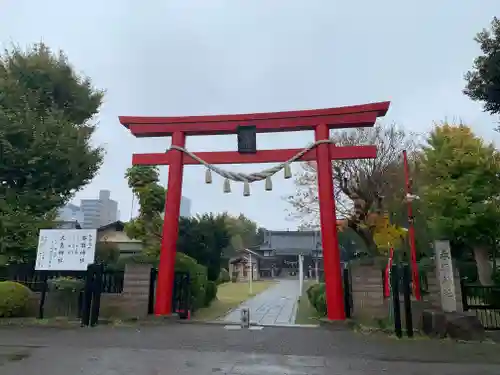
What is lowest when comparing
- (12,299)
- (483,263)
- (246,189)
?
(12,299)

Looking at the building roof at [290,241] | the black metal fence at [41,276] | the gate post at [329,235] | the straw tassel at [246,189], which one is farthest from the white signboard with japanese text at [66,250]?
the building roof at [290,241]

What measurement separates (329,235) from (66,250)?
6711 millimetres

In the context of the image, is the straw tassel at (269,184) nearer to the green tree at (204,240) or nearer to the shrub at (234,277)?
the green tree at (204,240)

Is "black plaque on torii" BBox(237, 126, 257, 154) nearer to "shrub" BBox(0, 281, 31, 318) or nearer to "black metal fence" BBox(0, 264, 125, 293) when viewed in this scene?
"black metal fence" BBox(0, 264, 125, 293)

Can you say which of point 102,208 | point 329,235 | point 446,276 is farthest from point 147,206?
point 102,208

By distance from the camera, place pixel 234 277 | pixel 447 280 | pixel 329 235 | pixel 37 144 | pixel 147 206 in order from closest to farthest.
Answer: pixel 447 280 → pixel 329 235 → pixel 37 144 → pixel 147 206 → pixel 234 277

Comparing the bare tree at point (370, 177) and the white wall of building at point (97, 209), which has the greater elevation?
the white wall of building at point (97, 209)

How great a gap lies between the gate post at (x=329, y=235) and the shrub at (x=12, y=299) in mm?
7804

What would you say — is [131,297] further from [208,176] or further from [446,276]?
[446,276]

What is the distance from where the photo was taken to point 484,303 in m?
9.58

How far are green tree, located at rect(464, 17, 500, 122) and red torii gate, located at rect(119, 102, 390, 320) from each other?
276 centimetres

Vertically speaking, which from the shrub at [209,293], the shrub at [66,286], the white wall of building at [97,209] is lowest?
the shrub at [209,293]

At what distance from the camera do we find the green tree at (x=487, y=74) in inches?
369

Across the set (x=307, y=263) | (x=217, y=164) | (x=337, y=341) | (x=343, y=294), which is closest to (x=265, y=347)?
(x=337, y=341)
